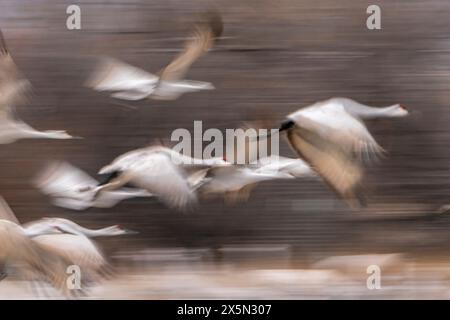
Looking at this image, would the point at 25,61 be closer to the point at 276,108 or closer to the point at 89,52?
the point at 89,52

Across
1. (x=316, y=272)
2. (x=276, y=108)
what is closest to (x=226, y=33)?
(x=276, y=108)

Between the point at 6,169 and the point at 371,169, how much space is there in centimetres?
124

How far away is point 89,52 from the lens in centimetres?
165

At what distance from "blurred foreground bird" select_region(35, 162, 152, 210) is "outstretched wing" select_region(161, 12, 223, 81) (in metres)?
0.41

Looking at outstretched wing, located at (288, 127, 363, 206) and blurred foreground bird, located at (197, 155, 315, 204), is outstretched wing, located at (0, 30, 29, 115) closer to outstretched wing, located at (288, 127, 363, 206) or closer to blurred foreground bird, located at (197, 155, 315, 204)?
blurred foreground bird, located at (197, 155, 315, 204)

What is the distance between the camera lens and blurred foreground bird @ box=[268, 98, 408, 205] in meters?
1.61

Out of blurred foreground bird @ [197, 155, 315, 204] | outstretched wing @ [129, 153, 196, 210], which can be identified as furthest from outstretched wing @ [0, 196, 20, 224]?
blurred foreground bird @ [197, 155, 315, 204]

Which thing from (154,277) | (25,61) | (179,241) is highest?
(25,61)

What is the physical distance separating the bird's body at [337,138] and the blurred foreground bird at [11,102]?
782 mm

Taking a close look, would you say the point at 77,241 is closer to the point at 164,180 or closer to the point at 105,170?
the point at 105,170

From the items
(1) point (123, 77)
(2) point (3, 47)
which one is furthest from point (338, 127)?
(2) point (3, 47)

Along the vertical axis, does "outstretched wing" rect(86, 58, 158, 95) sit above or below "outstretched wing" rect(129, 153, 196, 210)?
above

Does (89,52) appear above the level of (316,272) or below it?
above

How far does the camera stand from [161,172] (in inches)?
63.6
